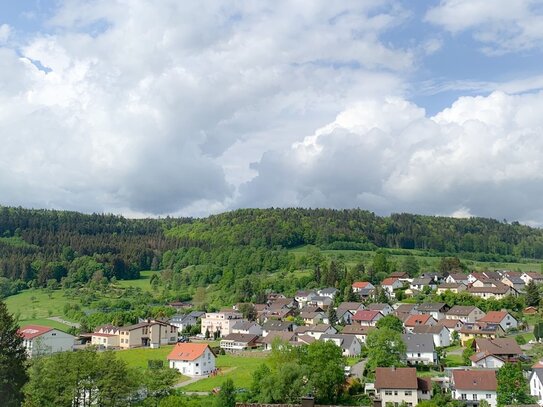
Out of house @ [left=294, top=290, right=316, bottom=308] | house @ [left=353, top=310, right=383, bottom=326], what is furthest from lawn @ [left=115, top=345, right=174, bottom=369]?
house @ [left=294, top=290, right=316, bottom=308]

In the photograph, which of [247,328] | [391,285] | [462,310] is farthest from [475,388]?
[391,285]

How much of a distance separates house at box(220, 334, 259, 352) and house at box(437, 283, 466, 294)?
3477 centimetres

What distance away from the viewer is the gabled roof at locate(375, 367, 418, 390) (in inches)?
1823

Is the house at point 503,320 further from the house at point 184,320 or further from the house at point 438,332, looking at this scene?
the house at point 184,320

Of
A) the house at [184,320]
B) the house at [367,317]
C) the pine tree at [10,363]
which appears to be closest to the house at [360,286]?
the house at [367,317]

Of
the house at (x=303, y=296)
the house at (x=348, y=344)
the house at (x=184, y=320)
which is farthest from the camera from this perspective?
the house at (x=303, y=296)

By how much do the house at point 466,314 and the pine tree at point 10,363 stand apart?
6197cm

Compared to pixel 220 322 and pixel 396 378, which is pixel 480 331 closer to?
pixel 396 378

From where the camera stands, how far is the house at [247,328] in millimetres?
88000

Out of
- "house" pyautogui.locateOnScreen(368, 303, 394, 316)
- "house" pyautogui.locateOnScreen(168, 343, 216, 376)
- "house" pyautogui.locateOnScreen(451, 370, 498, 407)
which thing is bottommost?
"house" pyautogui.locateOnScreen(451, 370, 498, 407)

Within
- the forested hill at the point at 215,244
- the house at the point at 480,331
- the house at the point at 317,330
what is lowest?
the house at the point at 480,331

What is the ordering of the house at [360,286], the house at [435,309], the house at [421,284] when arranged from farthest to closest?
the house at [360,286] < the house at [421,284] < the house at [435,309]

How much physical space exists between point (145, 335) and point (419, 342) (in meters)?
42.9

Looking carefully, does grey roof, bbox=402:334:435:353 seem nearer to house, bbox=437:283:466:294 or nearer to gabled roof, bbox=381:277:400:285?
house, bbox=437:283:466:294
